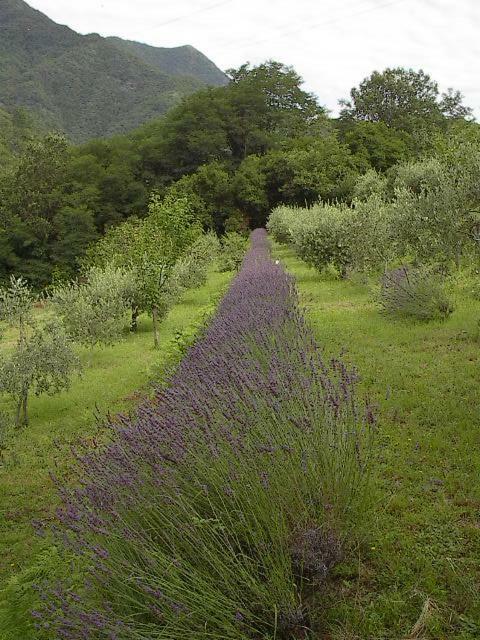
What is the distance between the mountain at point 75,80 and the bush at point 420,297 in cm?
8348

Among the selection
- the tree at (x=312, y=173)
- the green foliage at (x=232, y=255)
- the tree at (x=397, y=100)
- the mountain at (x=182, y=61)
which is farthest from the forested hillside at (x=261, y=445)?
the mountain at (x=182, y=61)

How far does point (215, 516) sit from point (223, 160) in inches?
2222

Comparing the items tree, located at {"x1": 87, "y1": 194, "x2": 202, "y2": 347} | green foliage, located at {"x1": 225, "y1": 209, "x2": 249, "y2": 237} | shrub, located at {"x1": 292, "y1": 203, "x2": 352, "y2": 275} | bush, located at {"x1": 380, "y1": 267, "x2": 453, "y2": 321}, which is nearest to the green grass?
bush, located at {"x1": 380, "y1": 267, "x2": 453, "y2": 321}

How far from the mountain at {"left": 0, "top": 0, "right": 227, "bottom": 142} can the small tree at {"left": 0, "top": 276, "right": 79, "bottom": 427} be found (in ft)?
272

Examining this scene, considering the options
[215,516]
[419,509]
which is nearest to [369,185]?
[419,509]

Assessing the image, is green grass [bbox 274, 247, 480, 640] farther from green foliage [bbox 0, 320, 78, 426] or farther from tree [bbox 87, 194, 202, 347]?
tree [bbox 87, 194, 202, 347]

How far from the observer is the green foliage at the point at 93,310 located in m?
13.1

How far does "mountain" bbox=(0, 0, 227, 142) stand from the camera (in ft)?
297

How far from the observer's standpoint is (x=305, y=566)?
2.98 m

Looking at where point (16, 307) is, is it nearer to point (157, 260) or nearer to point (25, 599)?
point (157, 260)

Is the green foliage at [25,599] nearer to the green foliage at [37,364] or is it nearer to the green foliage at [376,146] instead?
the green foliage at [37,364]

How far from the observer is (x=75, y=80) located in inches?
3866

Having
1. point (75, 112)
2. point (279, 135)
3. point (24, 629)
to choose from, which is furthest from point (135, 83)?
point (24, 629)

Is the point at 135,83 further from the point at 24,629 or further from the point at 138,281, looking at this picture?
the point at 24,629
